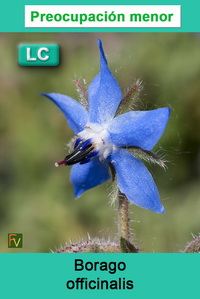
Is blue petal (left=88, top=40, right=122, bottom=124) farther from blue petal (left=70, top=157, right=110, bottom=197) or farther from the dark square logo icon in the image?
the dark square logo icon

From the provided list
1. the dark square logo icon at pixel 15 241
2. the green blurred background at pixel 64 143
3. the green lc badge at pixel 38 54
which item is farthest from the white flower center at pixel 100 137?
the green blurred background at pixel 64 143

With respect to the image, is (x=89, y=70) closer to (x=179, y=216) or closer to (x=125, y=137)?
(x=179, y=216)

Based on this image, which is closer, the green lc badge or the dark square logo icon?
the green lc badge

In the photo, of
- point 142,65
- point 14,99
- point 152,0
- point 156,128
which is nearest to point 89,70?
point 142,65

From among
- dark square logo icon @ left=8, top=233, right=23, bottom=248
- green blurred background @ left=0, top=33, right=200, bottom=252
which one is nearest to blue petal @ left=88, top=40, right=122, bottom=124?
dark square logo icon @ left=8, top=233, right=23, bottom=248

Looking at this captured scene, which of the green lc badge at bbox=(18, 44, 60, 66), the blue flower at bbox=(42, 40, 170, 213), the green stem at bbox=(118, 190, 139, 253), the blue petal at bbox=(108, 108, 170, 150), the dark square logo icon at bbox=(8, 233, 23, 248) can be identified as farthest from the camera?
the dark square logo icon at bbox=(8, 233, 23, 248)

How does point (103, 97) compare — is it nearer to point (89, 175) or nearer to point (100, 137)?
point (100, 137)

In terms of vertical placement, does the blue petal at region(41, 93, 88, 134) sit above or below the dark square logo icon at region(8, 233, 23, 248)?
above

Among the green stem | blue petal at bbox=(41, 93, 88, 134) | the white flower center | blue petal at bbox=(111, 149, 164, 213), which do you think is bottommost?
the green stem
